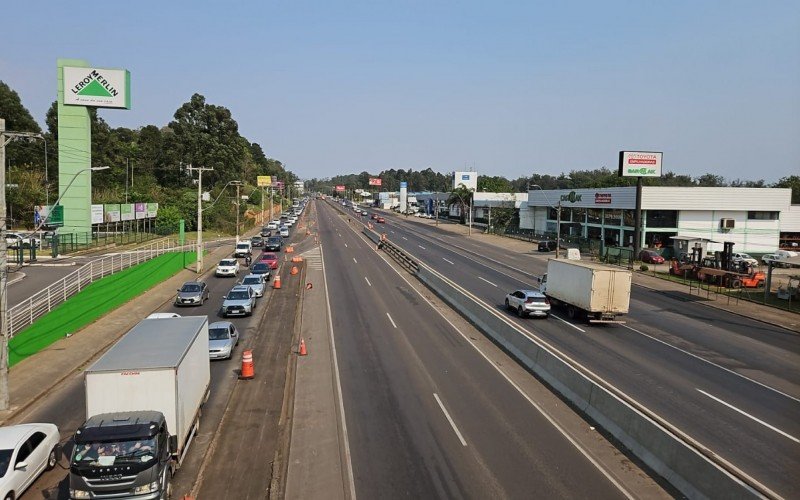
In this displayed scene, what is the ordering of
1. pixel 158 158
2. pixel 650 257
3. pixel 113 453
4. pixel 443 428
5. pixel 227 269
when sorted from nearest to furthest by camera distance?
pixel 113 453 < pixel 443 428 < pixel 227 269 < pixel 650 257 < pixel 158 158

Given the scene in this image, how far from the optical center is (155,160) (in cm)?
12425

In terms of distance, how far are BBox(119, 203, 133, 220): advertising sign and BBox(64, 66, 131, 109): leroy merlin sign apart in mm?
13923

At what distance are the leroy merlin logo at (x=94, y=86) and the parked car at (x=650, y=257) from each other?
5847cm

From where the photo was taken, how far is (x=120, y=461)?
10.9m

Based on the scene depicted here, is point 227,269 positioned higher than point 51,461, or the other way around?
point 227,269

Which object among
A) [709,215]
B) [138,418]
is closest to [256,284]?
[138,418]

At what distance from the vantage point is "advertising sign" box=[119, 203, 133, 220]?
6881cm

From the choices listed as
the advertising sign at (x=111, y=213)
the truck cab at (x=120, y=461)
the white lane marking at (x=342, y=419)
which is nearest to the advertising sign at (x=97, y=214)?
the advertising sign at (x=111, y=213)

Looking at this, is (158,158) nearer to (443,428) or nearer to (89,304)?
(89,304)

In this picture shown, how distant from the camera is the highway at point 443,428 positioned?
40.5 ft

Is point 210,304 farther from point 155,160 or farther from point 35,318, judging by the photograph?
point 155,160

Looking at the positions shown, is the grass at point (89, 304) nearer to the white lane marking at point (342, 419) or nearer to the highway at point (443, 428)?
the white lane marking at point (342, 419)

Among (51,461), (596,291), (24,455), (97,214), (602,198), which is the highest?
(602,198)

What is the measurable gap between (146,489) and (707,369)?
20.1 metres
